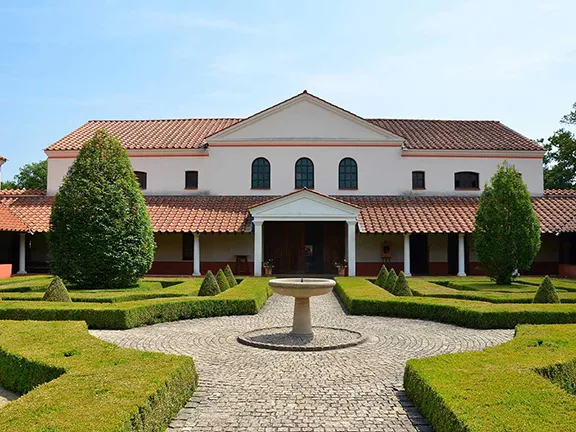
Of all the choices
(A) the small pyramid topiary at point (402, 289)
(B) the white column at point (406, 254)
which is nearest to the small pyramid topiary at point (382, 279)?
(A) the small pyramid topiary at point (402, 289)

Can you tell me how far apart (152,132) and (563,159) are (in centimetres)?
3841

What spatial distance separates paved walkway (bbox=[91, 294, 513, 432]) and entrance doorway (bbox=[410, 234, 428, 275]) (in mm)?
15919

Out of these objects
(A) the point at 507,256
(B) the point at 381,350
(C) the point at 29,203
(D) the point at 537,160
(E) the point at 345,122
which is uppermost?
(E) the point at 345,122

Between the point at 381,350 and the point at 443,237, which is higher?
the point at 443,237

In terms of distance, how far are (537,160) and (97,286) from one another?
84.3 feet

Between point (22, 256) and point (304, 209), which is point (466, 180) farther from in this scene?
point (22, 256)

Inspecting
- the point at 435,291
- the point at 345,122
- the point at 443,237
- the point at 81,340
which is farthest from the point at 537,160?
the point at 81,340

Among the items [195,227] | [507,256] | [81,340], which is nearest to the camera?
[81,340]

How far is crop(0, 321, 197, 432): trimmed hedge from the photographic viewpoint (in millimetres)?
5594

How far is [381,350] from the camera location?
11.5 metres

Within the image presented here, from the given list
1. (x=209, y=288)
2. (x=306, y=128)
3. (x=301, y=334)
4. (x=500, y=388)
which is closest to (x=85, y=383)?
(x=500, y=388)

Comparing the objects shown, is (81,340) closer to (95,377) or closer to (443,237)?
(95,377)

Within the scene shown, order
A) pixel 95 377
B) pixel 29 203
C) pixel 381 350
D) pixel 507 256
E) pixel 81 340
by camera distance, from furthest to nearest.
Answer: pixel 29 203 < pixel 507 256 < pixel 381 350 < pixel 81 340 < pixel 95 377

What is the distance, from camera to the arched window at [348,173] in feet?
103
